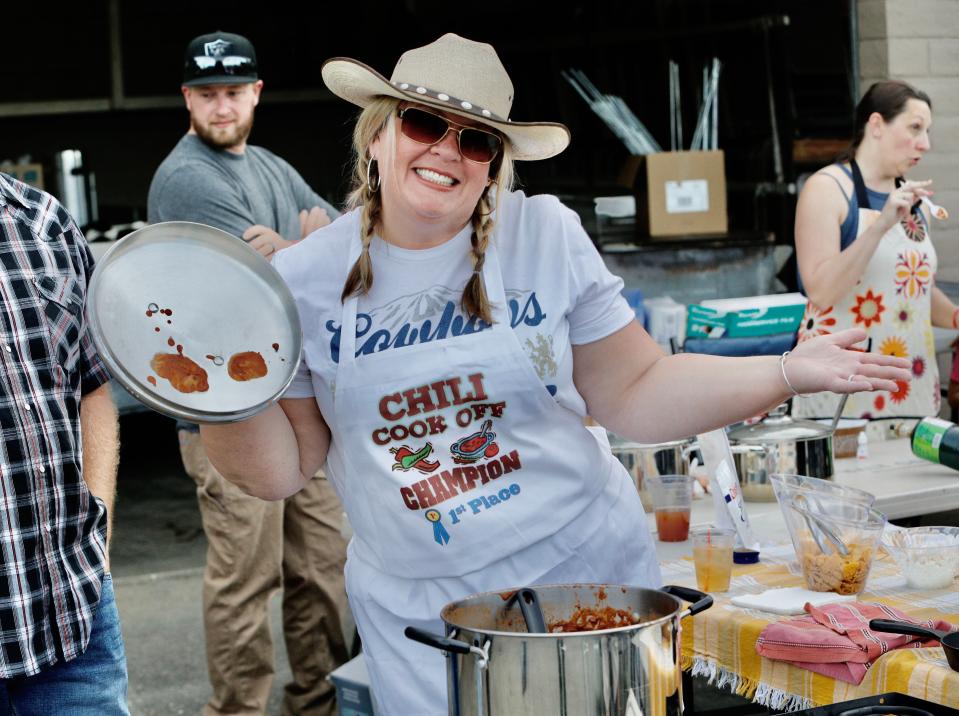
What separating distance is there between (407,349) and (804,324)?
8.79 feet

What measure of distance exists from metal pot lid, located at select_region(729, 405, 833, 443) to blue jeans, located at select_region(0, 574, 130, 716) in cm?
180

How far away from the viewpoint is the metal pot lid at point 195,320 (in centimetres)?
193

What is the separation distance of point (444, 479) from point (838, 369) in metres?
0.70

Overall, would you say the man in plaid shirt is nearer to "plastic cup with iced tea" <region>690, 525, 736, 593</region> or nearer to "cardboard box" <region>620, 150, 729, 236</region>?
"plastic cup with iced tea" <region>690, 525, 736, 593</region>

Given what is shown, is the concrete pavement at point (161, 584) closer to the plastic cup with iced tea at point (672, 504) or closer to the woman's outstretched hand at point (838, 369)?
the plastic cup with iced tea at point (672, 504)

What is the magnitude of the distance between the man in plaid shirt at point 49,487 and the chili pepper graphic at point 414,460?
549 mm

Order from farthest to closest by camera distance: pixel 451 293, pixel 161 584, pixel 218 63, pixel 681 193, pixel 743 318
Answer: pixel 681 193
pixel 161 584
pixel 743 318
pixel 218 63
pixel 451 293

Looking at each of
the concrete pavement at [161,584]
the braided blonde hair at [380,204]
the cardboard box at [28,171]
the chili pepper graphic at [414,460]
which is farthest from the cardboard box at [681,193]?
the chili pepper graphic at [414,460]

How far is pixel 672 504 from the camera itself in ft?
10.1

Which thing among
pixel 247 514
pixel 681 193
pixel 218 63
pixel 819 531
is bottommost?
pixel 247 514

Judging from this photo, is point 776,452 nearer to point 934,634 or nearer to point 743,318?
point 743,318

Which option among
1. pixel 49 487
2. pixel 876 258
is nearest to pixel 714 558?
pixel 49 487

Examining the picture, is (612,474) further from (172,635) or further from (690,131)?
(690,131)

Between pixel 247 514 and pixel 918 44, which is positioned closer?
pixel 247 514
